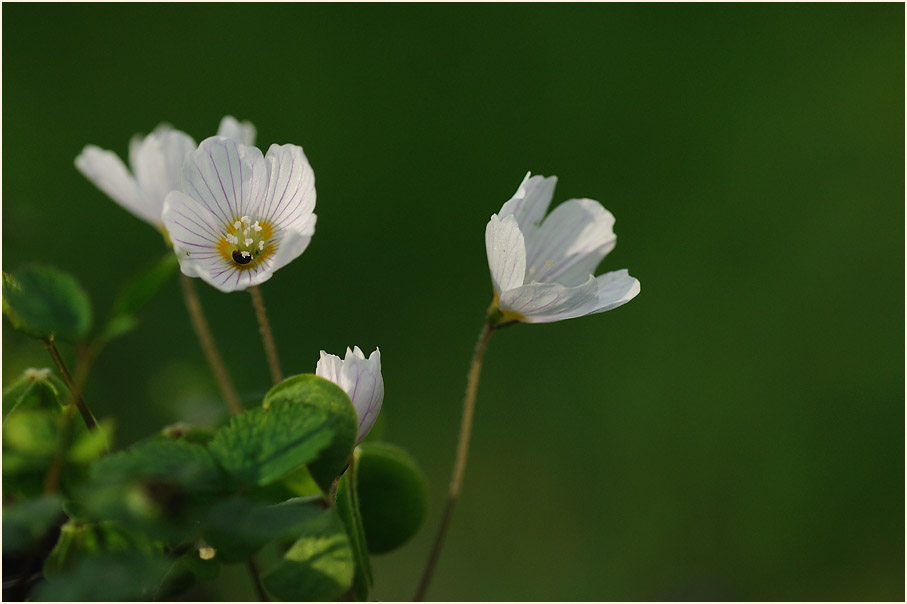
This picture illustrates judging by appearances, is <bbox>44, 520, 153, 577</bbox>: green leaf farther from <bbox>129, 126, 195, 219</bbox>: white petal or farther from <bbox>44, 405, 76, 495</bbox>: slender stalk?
<bbox>129, 126, 195, 219</bbox>: white petal

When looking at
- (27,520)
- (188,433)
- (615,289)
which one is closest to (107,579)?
(27,520)

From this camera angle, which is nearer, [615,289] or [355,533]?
[355,533]

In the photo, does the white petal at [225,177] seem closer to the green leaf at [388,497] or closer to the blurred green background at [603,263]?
the green leaf at [388,497]

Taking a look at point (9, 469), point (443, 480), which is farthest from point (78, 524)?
point (443, 480)

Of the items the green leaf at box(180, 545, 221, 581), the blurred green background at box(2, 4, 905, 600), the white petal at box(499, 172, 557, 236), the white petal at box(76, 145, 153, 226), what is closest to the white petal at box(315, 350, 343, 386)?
the green leaf at box(180, 545, 221, 581)

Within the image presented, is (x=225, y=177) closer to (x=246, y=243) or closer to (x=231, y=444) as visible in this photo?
(x=246, y=243)

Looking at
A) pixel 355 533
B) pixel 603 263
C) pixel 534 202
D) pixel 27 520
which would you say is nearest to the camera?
pixel 27 520
